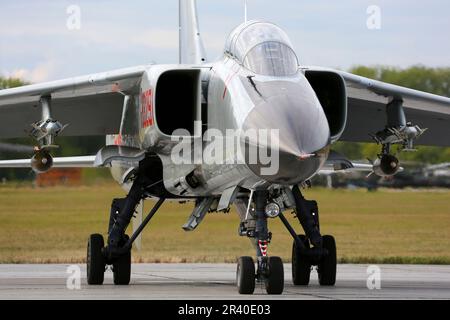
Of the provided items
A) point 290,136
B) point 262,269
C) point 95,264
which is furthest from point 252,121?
point 95,264

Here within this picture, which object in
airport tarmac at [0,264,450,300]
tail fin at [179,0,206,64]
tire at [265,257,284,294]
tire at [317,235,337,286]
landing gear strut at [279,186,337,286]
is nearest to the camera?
tire at [265,257,284,294]

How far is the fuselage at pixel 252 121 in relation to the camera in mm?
12383

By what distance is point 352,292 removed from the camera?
14.5 m

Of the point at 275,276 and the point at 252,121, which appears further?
the point at 275,276

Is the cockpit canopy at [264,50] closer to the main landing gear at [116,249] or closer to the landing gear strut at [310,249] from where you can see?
the landing gear strut at [310,249]

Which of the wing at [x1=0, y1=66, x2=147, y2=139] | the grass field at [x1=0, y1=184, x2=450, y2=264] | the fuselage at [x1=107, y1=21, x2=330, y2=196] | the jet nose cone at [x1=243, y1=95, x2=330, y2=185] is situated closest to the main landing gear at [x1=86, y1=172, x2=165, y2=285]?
the fuselage at [x1=107, y1=21, x2=330, y2=196]

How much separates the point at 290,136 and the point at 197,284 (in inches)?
188

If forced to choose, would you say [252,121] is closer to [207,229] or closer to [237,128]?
[237,128]

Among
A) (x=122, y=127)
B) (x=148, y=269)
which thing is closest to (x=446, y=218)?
(x=148, y=269)

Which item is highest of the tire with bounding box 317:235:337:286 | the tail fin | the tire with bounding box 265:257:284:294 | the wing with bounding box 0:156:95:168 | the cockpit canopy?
the tail fin

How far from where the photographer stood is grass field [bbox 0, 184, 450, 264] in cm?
2550

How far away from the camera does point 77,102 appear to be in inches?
689

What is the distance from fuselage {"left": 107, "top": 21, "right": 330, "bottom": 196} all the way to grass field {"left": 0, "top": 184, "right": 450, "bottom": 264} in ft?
29.5

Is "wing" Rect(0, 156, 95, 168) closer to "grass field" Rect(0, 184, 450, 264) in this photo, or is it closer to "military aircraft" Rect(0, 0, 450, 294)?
"military aircraft" Rect(0, 0, 450, 294)
